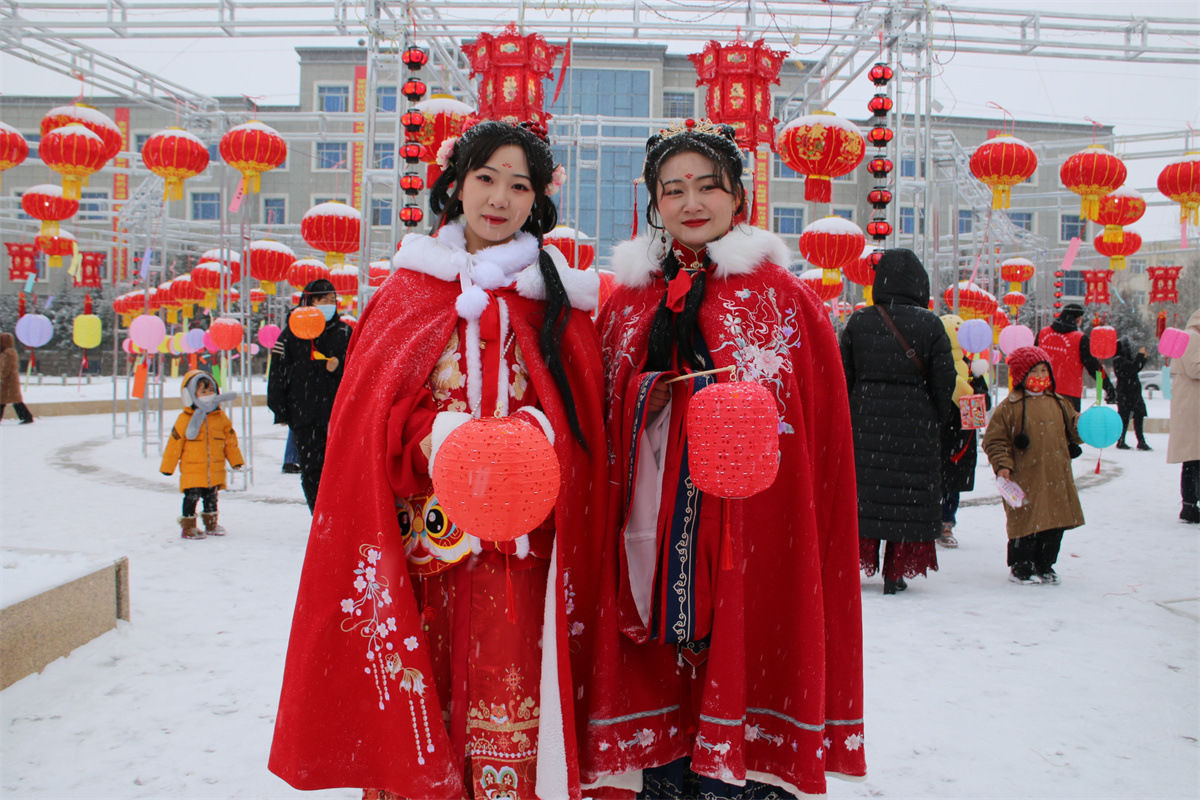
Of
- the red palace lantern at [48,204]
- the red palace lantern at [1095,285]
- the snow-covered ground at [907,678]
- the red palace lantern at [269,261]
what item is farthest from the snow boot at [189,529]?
the red palace lantern at [1095,285]

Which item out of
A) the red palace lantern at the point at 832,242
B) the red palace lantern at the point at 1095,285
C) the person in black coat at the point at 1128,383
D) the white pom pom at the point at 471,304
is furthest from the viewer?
the red palace lantern at the point at 1095,285

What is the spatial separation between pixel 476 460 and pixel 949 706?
Result: 2.36 metres

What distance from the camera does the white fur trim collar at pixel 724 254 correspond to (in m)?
1.90

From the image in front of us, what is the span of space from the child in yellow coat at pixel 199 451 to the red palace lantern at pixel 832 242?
4.96 meters

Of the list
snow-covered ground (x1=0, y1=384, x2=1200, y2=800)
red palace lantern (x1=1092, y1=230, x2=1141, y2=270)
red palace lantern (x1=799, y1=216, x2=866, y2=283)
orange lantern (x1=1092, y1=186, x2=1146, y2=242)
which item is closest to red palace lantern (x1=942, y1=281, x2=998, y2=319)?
red palace lantern (x1=1092, y1=230, x2=1141, y2=270)

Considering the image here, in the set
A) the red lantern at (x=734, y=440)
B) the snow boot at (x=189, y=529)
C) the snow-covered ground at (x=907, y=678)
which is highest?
the red lantern at (x=734, y=440)

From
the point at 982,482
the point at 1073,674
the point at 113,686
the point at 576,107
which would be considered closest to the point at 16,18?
the point at 113,686

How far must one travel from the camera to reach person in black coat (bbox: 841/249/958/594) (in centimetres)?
422

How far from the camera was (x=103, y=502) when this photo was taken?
6941 mm

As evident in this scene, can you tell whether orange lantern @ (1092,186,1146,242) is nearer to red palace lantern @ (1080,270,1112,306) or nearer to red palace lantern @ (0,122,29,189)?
red palace lantern @ (1080,270,1112,306)

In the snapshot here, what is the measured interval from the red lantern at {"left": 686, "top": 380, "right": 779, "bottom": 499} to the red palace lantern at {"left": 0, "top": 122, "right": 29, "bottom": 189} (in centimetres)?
856

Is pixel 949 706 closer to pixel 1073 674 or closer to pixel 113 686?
pixel 1073 674

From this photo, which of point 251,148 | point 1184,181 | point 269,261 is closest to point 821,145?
point 1184,181

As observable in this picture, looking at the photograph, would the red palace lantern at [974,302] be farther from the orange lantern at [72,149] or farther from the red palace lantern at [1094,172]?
the orange lantern at [72,149]
